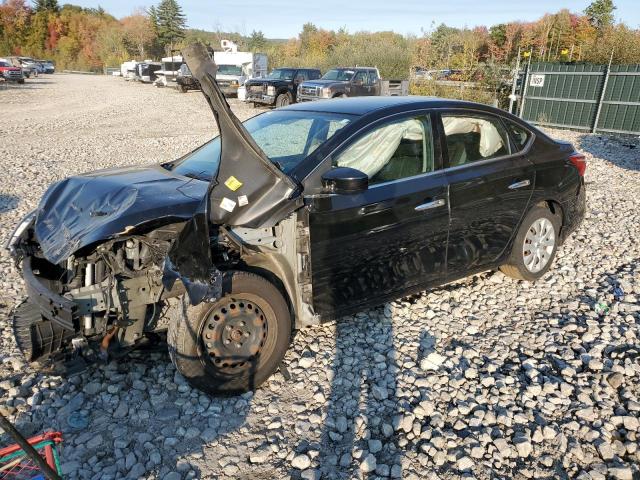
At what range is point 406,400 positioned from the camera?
3.14 m

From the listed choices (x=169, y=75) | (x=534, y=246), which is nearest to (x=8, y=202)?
(x=534, y=246)

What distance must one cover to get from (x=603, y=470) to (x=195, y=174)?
10.6ft

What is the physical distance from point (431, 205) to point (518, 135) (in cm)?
141

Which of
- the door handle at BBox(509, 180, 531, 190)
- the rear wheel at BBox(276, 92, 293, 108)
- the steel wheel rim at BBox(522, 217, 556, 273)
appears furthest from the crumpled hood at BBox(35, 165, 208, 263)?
the rear wheel at BBox(276, 92, 293, 108)

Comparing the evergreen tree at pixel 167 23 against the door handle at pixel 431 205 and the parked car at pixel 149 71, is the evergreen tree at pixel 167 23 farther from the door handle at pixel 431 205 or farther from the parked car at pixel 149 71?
the door handle at pixel 431 205

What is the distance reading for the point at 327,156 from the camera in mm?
3287

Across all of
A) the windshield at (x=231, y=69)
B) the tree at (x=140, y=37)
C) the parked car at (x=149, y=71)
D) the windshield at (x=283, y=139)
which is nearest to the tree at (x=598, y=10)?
the windshield at (x=231, y=69)

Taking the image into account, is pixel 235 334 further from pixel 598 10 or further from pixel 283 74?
pixel 598 10

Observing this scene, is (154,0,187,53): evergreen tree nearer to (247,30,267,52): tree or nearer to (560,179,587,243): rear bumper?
(247,30,267,52): tree

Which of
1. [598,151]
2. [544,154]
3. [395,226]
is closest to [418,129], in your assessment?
[395,226]

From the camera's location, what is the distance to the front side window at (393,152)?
3.49 meters

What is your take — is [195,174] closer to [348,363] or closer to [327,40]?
[348,363]

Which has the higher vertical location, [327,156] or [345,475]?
[327,156]

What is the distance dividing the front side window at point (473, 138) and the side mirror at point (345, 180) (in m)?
1.15
